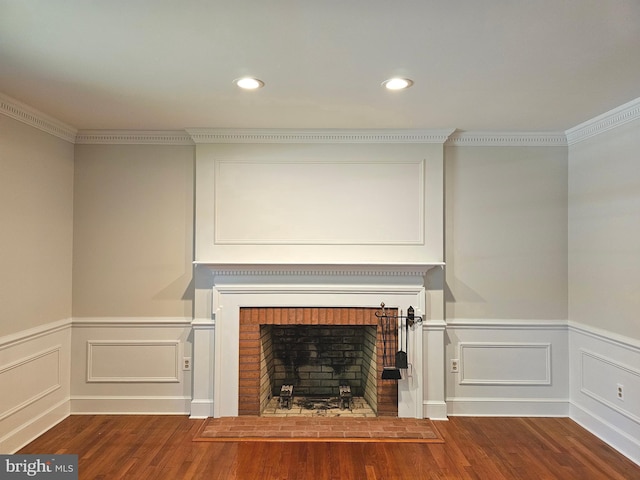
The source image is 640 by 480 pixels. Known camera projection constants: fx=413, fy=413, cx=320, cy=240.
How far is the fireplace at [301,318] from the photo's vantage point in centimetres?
348

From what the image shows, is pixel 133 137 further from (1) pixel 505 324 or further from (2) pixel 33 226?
(1) pixel 505 324

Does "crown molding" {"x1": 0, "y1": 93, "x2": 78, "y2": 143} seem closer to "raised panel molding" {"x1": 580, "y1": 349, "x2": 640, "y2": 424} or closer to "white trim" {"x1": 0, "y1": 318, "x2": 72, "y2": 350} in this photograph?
"white trim" {"x1": 0, "y1": 318, "x2": 72, "y2": 350}

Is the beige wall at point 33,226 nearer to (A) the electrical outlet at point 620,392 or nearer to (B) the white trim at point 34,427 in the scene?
(B) the white trim at point 34,427

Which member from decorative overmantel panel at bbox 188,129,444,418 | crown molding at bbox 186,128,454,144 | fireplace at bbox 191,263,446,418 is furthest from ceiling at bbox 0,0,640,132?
fireplace at bbox 191,263,446,418

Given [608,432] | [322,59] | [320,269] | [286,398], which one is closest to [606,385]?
[608,432]

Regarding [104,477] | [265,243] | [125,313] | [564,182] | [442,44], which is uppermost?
[442,44]

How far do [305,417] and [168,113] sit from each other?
2662mm

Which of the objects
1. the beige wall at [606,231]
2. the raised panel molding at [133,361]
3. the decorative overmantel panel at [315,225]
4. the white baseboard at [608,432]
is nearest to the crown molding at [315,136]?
the decorative overmantel panel at [315,225]

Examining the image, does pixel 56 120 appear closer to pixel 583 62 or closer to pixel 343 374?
pixel 343 374

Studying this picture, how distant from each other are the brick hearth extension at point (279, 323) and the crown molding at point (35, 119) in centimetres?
208

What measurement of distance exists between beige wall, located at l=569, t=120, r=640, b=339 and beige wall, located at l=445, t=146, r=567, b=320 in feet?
0.44

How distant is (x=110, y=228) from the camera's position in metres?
3.59

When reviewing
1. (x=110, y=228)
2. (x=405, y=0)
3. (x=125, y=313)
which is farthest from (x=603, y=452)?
(x=110, y=228)

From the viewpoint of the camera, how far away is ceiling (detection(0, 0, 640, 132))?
1.73 metres
